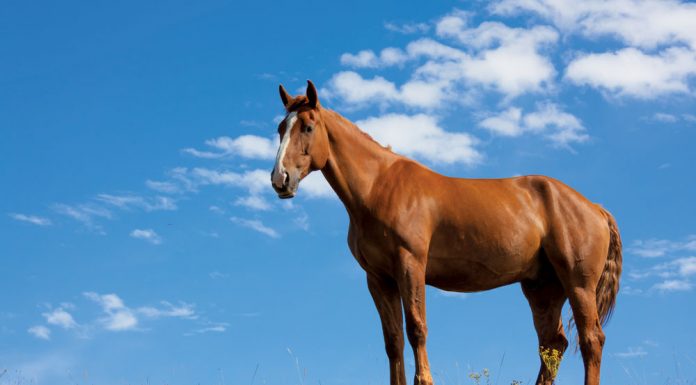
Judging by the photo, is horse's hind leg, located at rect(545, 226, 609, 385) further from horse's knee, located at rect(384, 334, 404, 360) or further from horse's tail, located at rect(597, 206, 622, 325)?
horse's knee, located at rect(384, 334, 404, 360)

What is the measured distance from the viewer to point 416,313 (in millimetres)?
8516

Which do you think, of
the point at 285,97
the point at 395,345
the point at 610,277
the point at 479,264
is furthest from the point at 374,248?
the point at 610,277

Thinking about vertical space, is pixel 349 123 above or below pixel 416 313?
above

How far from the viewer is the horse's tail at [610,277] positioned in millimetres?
10414

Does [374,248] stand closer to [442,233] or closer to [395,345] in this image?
[442,233]

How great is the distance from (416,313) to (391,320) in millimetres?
668

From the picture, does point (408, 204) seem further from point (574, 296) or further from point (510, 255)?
point (574, 296)

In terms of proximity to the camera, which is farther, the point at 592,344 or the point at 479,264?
the point at 592,344

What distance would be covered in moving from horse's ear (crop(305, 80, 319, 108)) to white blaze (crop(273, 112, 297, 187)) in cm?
22

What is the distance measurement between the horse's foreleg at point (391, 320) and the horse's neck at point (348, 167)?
854mm

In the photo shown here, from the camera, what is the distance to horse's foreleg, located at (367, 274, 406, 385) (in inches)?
357

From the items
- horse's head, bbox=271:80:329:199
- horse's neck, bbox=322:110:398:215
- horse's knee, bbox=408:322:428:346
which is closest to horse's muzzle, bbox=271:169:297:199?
horse's head, bbox=271:80:329:199

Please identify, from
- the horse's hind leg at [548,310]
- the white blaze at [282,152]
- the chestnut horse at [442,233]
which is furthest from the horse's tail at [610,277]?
the white blaze at [282,152]

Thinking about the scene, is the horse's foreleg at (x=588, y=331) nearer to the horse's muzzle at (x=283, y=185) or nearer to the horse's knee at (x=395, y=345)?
the horse's knee at (x=395, y=345)
